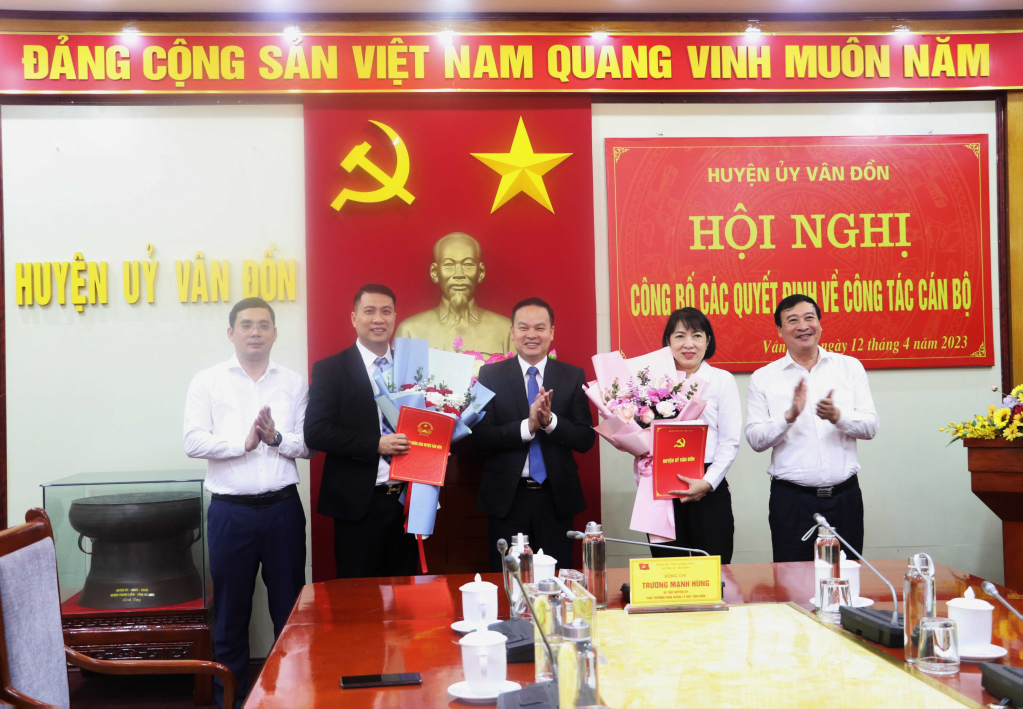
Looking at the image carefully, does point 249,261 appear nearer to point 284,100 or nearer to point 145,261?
point 145,261

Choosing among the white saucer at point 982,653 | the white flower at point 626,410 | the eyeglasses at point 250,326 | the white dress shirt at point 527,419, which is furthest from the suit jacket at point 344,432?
the white saucer at point 982,653

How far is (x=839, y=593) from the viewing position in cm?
204

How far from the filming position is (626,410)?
332cm

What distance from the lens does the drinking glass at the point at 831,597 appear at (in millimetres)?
2010

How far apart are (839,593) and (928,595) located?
0.93 ft

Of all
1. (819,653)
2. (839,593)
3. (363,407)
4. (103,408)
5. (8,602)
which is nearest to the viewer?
(819,653)

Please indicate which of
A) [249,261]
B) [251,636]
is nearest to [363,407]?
[249,261]

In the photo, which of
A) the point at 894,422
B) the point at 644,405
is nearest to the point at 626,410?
the point at 644,405

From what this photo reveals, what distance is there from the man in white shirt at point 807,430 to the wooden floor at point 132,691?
2714 millimetres

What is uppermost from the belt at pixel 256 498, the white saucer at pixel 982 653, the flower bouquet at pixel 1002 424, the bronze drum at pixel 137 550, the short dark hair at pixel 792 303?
the short dark hair at pixel 792 303

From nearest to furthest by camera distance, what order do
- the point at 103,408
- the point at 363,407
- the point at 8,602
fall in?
1. the point at 8,602
2. the point at 363,407
3. the point at 103,408

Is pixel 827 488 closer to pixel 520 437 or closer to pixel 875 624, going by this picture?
pixel 520 437

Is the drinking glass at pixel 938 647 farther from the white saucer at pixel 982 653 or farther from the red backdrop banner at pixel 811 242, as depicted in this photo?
the red backdrop banner at pixel 811 242

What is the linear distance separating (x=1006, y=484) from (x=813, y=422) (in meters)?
0.89
